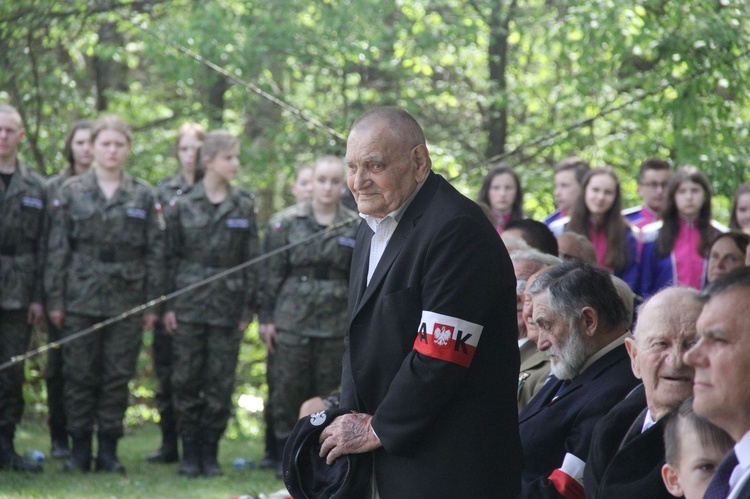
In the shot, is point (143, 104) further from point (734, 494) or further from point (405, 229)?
point (734, 494)

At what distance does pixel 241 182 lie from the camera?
12227mm

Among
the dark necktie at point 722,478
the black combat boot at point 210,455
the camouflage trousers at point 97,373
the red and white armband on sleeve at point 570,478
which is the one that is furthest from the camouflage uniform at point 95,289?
the dark necktie at point 722,478

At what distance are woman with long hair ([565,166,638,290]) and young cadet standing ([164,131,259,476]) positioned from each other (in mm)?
2295

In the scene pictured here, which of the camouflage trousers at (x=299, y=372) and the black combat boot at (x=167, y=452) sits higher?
the camouflage trousers at (x=299, y=372)

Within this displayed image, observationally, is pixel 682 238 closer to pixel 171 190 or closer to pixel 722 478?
pixel 171 190

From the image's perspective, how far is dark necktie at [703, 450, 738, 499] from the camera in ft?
7.98

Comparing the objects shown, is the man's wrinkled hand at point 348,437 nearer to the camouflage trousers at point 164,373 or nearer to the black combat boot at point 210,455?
the black combat boot at point 210,455

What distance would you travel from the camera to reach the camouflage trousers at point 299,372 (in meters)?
7.63

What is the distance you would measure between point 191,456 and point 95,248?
150 centimetres

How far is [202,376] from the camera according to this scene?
7.57 m

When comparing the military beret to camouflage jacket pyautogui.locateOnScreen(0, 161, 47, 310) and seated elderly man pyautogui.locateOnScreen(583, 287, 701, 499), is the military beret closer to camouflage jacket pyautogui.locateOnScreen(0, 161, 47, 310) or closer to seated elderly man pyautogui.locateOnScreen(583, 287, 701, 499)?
seated elderly man pyautogui.locateOnScreen(583, 287, 701, 499)

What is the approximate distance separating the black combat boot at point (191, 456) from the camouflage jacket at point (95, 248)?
38.1 inches

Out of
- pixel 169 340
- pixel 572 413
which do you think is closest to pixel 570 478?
pixel 572 413

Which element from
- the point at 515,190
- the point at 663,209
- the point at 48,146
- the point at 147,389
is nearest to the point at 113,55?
the point at 48,146
